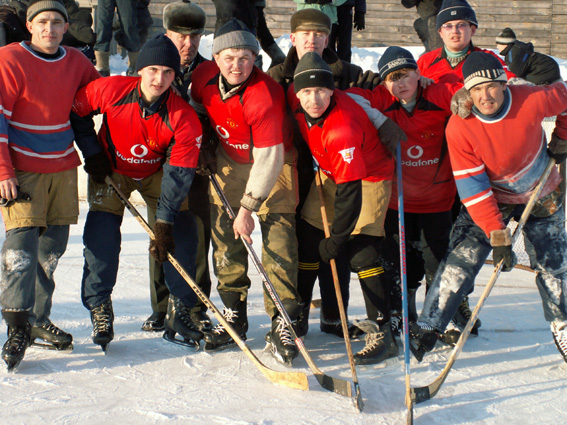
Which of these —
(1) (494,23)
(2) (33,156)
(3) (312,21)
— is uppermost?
(1) (494,23)

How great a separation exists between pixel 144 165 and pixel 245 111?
60 cm

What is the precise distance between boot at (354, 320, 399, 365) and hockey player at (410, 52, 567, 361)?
169 mm

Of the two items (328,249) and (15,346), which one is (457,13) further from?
(15,346)

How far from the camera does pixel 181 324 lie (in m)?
3.48

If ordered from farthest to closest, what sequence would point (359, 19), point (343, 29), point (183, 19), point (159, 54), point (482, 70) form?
point (359, 19) → point (343, 29) → point (183, 19) → point (159, 54) → point (482, 70)

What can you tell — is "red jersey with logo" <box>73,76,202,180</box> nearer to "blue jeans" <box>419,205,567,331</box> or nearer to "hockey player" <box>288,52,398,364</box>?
"hockey player" <box>288,52,398,364</box>

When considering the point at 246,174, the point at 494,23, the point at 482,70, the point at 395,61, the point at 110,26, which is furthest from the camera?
the point at 494,23

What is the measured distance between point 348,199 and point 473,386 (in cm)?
104

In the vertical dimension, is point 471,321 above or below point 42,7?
below

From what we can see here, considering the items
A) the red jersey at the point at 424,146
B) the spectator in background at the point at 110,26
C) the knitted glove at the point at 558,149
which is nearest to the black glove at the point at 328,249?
the red jersey at the point at 424,146

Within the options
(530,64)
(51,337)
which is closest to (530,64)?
(530,64)

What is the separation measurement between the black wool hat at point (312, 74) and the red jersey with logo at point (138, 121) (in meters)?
0.56

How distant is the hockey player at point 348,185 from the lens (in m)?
3.08

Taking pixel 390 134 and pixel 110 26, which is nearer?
pixel 390 134
